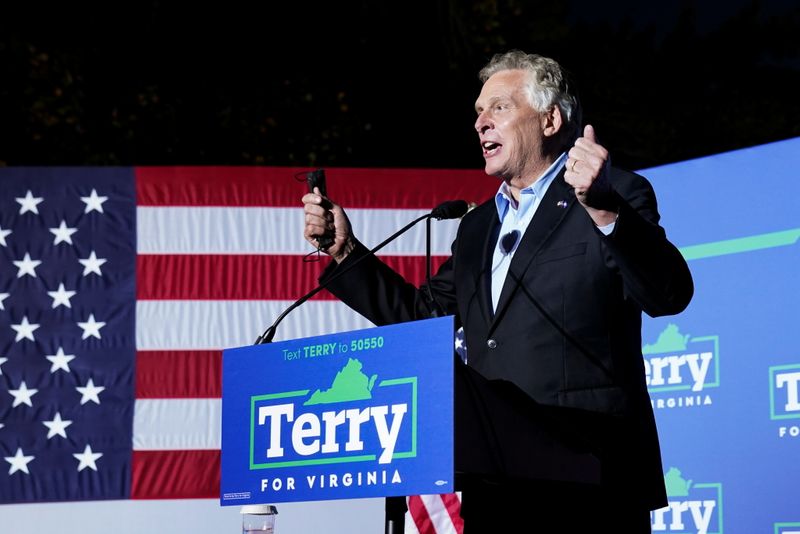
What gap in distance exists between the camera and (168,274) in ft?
18.5

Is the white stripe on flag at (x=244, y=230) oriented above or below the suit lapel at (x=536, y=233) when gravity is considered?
above

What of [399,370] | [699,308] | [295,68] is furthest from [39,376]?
[295,68]

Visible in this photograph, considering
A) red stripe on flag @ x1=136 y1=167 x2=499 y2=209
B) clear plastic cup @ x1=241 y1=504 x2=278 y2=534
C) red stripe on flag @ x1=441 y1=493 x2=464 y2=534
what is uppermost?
red stripe on flag @ x1=136 y1=167 x2=499 y2=209

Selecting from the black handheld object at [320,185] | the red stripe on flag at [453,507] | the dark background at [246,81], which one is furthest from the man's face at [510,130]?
the dark background at [246,81]

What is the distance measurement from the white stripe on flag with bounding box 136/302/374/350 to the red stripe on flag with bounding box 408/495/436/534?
3.67ft

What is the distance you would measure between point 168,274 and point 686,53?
968cm

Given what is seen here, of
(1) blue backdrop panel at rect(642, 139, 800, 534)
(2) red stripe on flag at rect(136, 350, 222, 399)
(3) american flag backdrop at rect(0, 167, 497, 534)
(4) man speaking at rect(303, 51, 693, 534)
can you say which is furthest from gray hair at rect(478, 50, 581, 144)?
(2) red stripe on flag at rect(136, 350, 222, 399)

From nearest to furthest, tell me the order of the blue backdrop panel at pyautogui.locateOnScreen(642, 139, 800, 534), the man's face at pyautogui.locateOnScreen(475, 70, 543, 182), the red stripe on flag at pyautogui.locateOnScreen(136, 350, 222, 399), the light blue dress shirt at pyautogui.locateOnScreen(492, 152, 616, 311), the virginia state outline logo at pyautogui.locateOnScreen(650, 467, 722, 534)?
the light blue dress shirt at pyautogui.locateOnScreen(492, 152, 616, 311) < the man's face at pyautogui.locateOnScreen(475, 70, 543, 182) < the blue backdrop panel at pyautogui.locateOnScreen(642, 139, 800, 534) < the virginia state outline logo at pyautogui.locateOnScreen(650, 467, 722, 534) < the red stripe on flag at pyautogui.locateOnScreen(136, 350, 222, 399)

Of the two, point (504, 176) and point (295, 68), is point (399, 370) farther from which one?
point (295, 68)

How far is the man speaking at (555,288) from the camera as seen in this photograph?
7.83ft

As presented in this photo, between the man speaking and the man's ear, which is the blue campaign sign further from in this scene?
Answer: the man's ear

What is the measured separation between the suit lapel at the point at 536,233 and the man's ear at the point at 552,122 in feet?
0.56

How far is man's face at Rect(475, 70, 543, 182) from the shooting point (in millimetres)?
2840

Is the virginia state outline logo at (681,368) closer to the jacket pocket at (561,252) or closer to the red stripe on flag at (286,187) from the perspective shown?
the red stripe on flag at (286,187)
